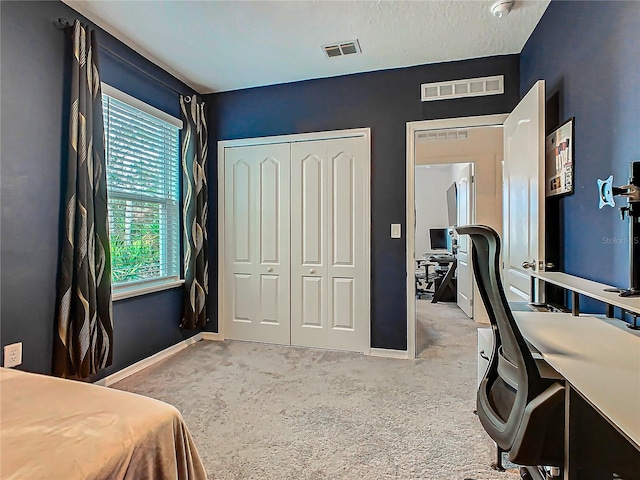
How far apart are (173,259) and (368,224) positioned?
6.17ft

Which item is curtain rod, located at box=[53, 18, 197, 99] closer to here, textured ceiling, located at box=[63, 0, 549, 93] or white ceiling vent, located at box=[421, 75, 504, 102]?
textured ceiling, located at box=[63, 0, 549, 93]

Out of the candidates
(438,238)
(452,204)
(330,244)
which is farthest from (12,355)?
(438,238)

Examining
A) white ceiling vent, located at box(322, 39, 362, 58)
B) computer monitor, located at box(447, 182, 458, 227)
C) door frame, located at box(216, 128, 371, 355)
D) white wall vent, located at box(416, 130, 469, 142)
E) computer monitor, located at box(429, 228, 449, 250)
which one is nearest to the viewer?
white ceiling vent, located at box(322, 39, 362, 58)

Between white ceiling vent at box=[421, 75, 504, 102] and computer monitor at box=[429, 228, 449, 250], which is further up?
white ceiling vent at box=[421, 75, 504, 102]

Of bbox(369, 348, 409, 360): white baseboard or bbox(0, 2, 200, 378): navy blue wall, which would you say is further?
bbox(369, 348, 409, 360): white baseboard

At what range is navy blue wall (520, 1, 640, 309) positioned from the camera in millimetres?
1519

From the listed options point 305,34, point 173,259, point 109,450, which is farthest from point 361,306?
point 109,450

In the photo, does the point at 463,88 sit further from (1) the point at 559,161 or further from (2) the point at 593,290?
(2) the point at 593,290

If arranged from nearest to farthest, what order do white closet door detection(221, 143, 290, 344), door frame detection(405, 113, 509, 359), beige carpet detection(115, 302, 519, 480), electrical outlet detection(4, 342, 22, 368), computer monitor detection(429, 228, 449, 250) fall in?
beige carpet detection(115, 302, 519, 480)
electrical outlet detection(4, 342, 22, 368)
door frame detection(405, 113, 509, 359)
white closet door detection(221, 143, 290, 344)
computer monitor detection(429, 228, 449, 250)

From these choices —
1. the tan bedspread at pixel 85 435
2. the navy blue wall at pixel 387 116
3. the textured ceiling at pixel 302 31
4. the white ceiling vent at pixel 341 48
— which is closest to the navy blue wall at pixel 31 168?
the textured ceiling at pixel 302 31

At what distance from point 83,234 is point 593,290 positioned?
278 cm

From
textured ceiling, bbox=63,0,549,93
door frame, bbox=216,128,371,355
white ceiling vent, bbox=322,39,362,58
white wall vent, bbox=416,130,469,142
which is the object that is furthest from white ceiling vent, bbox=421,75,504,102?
white wall vent, bbox=416,130,469,142

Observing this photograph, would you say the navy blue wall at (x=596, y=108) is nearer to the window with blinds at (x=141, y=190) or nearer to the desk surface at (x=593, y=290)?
the desk surface at (x=593, y=290)

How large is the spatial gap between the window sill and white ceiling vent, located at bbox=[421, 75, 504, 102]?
283 cm
